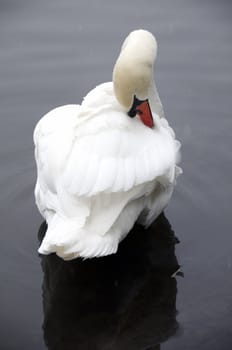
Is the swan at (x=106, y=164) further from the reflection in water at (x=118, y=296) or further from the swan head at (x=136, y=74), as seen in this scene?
the reflection in water at (x=118, y=296)

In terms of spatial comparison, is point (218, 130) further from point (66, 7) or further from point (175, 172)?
point (66, 7)

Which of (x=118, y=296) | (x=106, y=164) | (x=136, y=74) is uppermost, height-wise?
(x=136, y=74)

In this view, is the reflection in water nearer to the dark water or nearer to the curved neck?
the dark water

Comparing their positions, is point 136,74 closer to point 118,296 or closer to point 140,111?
point 140,111

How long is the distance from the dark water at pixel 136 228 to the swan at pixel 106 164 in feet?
0.86

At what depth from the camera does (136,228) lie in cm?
461

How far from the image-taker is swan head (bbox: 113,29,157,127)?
411 cm

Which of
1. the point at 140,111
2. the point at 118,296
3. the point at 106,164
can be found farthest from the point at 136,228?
the point at 106,164

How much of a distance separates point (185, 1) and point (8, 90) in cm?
191

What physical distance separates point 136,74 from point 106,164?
19.6 inches

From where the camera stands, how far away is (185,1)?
7.04m

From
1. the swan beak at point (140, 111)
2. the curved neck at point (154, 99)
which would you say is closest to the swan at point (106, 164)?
the swan beak at point (140, 111)

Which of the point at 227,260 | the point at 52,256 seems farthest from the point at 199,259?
the point at 52,256

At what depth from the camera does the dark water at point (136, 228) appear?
3.96 m
